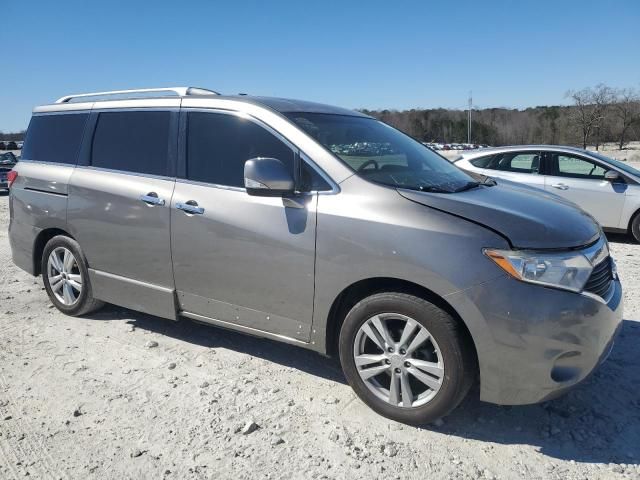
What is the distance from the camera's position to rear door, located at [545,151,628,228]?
8086mm

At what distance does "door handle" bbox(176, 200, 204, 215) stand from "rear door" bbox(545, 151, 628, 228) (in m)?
6.64

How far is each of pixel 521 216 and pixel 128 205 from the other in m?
2.80

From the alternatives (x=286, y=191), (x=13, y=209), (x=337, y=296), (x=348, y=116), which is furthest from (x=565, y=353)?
(x=13, y=209)

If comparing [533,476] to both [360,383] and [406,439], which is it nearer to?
[406,439]

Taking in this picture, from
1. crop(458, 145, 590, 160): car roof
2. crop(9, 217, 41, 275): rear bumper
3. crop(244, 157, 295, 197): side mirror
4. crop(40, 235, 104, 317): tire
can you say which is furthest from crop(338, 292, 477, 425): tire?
crop(458, 145, 590, 160): car roof

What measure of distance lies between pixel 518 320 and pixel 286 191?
4.94ft

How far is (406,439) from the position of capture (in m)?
2.82

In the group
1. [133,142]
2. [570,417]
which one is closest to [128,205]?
[133,142]

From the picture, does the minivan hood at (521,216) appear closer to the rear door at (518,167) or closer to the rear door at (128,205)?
the rear door at (128,205)

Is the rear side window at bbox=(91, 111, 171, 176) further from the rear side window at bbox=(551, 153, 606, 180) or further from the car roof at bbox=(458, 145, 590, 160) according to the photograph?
the rear side window at bbox=(551, 153, 606, 180)

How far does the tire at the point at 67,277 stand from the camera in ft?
14.5

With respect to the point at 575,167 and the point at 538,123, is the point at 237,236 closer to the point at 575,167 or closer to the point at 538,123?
the point at 575,167

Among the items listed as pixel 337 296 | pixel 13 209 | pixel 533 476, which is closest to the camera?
pixel 533 476

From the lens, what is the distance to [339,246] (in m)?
2.95
